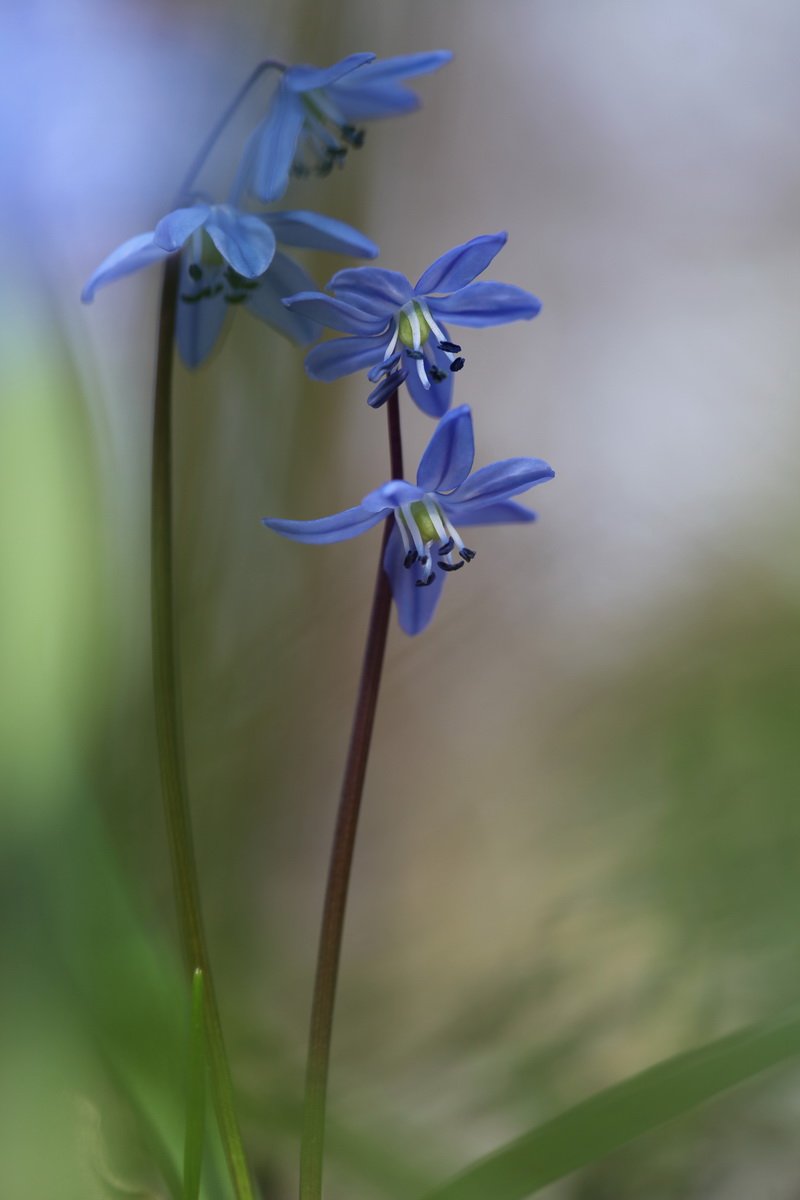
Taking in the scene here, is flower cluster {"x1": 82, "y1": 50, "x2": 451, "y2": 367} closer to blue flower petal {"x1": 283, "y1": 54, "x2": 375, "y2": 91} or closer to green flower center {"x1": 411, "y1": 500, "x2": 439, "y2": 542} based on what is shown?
blue flower petal {"x1": 283, "y1": 54, "x2": 375, "y2": 91}

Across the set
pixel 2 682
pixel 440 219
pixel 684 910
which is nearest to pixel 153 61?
pixel 440 219

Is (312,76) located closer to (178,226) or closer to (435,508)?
(178,226)

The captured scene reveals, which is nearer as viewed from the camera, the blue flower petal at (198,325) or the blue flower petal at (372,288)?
the blue flower petal at (372,288)

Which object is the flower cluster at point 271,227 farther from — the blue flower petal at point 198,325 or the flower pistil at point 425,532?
the flower pistil at point 425,532

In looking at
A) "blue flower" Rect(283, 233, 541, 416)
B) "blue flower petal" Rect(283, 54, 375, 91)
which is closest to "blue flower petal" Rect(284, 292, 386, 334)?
"blue flower" Rect(283, 233, 541, 416)

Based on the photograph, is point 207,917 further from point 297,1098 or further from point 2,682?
point 2,682

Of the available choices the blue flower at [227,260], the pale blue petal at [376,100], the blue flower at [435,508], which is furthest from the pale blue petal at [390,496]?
the pale blue petal at [376,100]

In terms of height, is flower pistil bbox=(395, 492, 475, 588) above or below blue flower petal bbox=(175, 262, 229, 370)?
below
